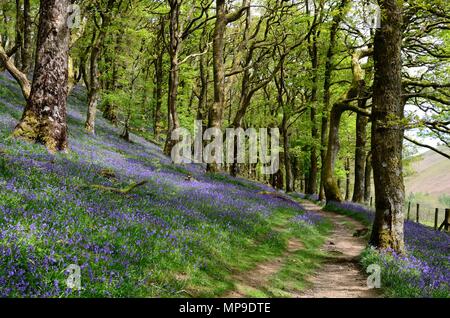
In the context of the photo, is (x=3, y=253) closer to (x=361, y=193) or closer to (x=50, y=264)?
(x=50, y=264)

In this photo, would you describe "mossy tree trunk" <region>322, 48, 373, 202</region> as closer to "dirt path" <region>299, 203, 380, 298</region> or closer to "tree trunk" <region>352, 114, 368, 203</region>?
"tree trunk" <region>352, 114, 368, 203</region>

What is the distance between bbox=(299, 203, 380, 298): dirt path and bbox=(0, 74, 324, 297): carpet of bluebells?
2.01 m

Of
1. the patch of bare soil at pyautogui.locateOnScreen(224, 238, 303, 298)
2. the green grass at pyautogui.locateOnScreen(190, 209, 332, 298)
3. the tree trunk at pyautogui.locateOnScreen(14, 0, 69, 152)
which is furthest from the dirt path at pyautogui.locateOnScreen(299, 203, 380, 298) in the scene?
the tree trunk at pyautogui.locateOnScreen(14, 0, 69, 152)

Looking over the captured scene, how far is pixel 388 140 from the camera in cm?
1059

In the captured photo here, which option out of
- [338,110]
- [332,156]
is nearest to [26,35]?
[338,110]

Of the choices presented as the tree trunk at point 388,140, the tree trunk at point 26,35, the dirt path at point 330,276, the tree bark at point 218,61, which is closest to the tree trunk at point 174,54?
the tree bark at point 218,61

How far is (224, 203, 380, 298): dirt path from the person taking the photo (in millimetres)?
7750

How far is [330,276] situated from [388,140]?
13.9 feet

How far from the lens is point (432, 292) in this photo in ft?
23.8

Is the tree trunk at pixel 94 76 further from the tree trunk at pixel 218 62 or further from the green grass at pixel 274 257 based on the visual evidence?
the green grass at pixel 274 257

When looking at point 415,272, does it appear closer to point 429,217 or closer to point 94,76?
point 94,76

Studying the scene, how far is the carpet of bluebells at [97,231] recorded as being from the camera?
16.3ft
